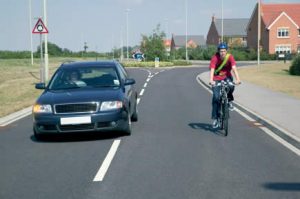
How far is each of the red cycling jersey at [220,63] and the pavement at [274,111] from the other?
152 centimetres

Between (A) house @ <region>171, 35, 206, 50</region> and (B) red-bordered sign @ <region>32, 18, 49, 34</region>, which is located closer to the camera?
(B) red-bordered sign @ <region>32, 18, 49, 34</region>

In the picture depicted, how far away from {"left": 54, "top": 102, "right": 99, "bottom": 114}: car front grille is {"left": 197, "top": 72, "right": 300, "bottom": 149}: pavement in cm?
358

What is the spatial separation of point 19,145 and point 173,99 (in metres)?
9.01

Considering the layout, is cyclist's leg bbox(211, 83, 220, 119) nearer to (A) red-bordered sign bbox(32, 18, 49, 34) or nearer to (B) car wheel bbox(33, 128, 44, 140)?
(B) car wheel bbox(33, 128, 44, 140)

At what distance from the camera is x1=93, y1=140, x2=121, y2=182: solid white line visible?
20.6 feet

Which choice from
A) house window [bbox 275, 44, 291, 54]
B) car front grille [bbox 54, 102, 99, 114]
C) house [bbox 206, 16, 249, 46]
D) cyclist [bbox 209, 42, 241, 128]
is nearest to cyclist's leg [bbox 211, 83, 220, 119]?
cyclist [bbox 209, 42, 241, 128]

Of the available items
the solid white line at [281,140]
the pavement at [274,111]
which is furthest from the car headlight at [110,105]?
the pavement at [274,111]

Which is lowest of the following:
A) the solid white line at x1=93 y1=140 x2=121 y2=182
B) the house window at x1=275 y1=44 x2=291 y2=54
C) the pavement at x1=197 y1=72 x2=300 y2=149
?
the solid white line at x1=93 y1=140 x2=121 y2=182

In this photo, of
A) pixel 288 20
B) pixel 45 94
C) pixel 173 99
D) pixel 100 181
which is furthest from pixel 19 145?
pixel 288 20

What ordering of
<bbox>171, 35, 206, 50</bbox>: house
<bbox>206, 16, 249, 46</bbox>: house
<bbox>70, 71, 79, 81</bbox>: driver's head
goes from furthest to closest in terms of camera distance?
<bbox>171, 35, 206, 50</bbox>: house → <bbox>206, 16, 249, 46</bbox>: house → <bbox>70, 71, 79, 81</bbox>: driver's head

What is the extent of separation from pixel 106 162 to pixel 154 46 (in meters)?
55.3

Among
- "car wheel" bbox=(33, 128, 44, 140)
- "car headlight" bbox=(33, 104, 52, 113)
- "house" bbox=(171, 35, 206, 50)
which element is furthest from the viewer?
"house" bbox=(171, 35, 206, 50)

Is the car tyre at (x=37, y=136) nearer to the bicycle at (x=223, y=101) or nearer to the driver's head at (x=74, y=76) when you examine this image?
the driver's head at (x=74, y=76)

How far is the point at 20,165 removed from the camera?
7.19m
